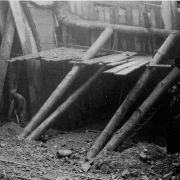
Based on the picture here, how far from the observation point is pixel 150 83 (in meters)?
7.32

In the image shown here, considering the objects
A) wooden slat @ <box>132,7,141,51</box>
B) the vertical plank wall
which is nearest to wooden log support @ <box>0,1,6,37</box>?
the vertical plank wall

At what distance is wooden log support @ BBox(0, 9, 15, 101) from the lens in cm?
747

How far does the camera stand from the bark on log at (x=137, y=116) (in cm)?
524

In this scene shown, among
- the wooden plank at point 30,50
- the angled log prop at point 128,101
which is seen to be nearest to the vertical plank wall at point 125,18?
the angled log prop at point 128,101

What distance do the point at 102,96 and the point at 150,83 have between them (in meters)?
1.46

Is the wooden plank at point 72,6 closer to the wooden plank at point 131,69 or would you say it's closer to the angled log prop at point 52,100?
the angled log prop at point 52,100

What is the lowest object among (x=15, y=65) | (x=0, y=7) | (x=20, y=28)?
(x=15, y=65)

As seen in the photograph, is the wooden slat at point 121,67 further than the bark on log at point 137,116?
Yes

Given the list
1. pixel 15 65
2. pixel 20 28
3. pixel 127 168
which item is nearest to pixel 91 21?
pixel 20 28

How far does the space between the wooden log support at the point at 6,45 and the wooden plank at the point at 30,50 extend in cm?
24

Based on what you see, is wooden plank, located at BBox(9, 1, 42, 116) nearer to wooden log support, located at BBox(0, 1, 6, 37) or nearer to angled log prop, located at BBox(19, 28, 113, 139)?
wooden log support, located at BBox(0, 1, 6, 37)

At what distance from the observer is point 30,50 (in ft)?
24.8

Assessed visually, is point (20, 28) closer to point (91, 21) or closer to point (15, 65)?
point (15, 65)

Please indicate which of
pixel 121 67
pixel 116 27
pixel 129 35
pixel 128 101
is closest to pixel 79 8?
pixel 116 27
